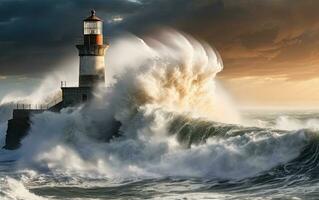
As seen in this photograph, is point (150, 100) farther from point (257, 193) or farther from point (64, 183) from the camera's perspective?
point (257, 193)

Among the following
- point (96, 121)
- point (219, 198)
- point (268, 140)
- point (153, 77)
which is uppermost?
point (153, 77)

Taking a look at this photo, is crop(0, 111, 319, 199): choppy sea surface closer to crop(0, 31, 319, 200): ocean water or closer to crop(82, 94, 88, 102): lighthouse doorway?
crop(0, 31, 319, 200): ocean water

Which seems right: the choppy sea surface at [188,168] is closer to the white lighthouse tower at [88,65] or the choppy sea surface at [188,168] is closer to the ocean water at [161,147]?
the ocean water at [161,147]

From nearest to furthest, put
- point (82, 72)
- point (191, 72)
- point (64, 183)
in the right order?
point (64, 183), point (191, 72), point (82, 72)

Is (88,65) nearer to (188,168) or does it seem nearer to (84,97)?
(84,97)

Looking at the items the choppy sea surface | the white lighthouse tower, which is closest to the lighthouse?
the white lighthouse tower

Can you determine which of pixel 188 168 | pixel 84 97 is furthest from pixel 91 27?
pixel 188 168

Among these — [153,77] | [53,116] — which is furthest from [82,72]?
[153,77]
